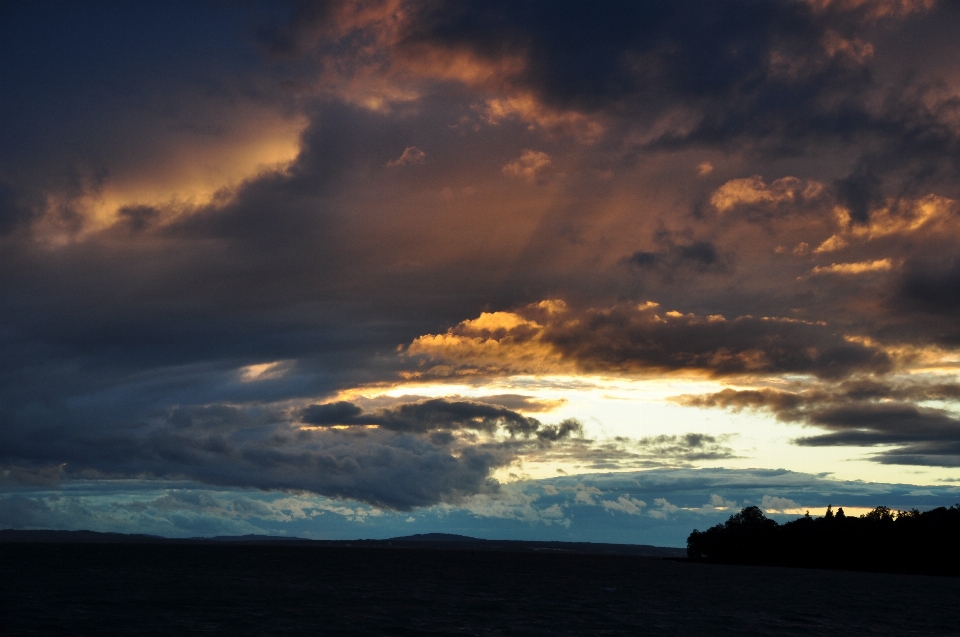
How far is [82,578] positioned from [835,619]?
152m

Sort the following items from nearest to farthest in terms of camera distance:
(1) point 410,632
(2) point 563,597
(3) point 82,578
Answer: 1. (1) point 410,632
2. (2) point 563,597
3. (3) point 82,578

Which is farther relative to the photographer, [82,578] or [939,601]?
[82,578]

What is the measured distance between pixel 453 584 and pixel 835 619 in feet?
300

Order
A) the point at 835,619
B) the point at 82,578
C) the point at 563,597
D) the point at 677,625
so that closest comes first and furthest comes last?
the point at 677,625 → the point at 835,619 → the point at 563,597 → the point at 82,578

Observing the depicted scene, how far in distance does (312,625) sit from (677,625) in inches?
1804

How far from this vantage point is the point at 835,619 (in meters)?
121

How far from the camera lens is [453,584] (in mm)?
190750

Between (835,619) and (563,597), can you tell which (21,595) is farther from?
(835,619)

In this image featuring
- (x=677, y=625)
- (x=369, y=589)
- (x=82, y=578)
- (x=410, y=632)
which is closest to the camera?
(x=410, y=632)

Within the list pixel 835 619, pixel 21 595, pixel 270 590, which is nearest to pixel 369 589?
pixel 270 590

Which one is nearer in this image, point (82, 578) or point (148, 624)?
point (148, 624)

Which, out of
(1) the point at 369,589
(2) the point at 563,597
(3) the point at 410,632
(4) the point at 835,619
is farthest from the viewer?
(1) the point at 369,589

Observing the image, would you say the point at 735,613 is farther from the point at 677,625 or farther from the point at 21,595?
the point at 21,595

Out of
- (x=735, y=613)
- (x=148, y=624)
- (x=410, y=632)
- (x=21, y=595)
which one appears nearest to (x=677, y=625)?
(x=735, y=613)
